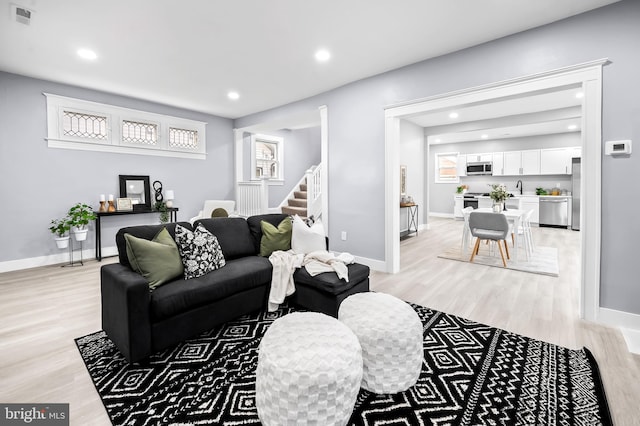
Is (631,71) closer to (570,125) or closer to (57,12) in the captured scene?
(57,12)

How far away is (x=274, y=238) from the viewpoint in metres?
3.19

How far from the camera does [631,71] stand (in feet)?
8.18

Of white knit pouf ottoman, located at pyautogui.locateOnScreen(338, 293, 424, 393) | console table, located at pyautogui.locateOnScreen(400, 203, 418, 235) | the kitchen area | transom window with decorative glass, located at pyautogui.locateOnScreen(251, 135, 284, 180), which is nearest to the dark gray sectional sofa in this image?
white knit pouf ottoman, located at pyautogui.locateOnScreen(338, 293, 424, 393)

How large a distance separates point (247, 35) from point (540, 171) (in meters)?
9.05

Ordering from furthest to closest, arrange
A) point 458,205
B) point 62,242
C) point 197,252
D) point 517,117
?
point 458,205, point 517,117, point 62,242, point 197,252

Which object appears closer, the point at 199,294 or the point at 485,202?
the point at 199,294

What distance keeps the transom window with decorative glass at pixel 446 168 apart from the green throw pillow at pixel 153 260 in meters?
10.2

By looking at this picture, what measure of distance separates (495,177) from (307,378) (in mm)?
10362

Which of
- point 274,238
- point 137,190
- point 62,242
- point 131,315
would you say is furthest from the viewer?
point 137,190

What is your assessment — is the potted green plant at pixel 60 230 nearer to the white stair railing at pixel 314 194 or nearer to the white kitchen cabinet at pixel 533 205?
the white stair railing at pixel 314 194

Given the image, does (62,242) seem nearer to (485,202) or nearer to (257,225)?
(257,225)

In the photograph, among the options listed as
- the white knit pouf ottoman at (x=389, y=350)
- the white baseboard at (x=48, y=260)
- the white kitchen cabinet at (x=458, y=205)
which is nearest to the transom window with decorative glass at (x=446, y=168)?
the white kitchen cabinet at (x=458, y=205)

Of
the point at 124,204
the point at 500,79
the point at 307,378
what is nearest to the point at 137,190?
the point at 124,204

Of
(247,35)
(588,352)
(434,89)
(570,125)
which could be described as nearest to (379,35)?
(434,89)
